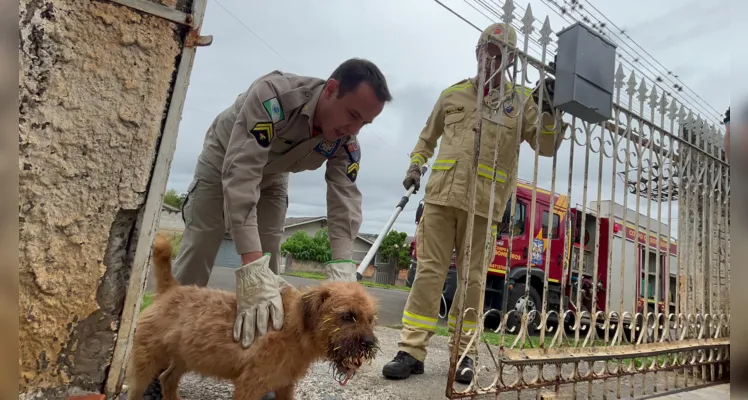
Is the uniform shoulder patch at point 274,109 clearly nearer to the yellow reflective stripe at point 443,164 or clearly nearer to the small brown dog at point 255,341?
the small brown dog at point 255,341

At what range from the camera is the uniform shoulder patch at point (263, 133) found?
2340 millimetres

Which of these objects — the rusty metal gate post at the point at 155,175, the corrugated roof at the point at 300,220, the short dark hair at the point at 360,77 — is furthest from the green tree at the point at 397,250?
the rusty metal gate post at the point at 155,175

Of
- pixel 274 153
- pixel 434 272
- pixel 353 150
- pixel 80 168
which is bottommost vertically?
pixel 434 272

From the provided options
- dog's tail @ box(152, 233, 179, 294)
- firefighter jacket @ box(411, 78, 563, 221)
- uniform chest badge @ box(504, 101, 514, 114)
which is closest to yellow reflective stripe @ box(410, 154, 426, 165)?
firefighter jacket @ box(411, 78, 563, 221)

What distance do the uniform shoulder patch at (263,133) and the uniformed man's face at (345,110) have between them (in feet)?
1.14

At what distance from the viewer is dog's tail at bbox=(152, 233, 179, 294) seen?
2.32m

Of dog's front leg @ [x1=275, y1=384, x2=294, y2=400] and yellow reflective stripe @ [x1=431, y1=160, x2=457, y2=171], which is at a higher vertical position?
yellow reflective stripe @ [x1=431, y1=160, x2=457, y2=171]

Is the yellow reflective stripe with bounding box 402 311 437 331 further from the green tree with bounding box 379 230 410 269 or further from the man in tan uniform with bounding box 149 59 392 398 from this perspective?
the green tree with bounding box 379 230 410 269

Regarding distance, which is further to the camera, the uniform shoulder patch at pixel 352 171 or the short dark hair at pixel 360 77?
the uniform shoulder patch at pixel 352 171

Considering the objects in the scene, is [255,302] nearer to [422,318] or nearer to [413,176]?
[422,318]

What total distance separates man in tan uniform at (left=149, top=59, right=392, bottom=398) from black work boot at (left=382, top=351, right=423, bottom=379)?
1.01m

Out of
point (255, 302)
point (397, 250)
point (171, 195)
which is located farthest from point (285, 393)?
point (397, 250)

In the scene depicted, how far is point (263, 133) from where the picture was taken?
7.79 feet

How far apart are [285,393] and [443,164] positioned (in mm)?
2148
